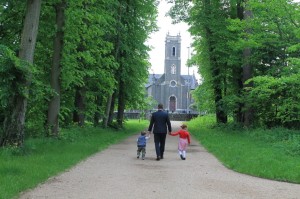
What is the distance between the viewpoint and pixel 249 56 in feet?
77.8

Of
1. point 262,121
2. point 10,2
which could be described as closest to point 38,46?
point 10,2

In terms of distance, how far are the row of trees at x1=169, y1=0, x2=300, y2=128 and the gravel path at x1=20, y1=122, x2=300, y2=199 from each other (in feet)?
28.3

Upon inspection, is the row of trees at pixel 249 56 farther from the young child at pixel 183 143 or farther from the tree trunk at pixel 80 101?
the tree trunk at pixel 80 101

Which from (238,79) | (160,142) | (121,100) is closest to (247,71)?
(238,79)

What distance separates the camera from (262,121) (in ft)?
79.7

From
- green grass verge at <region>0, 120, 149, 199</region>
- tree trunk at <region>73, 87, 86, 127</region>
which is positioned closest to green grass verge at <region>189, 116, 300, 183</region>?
green grass verge at <region>0, 120, 149, 199</region>

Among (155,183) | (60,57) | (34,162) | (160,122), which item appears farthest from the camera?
(60,57)

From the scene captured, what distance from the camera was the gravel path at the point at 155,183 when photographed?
23.4ft

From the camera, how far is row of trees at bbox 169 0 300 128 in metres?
19.2

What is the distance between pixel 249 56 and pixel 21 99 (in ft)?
49.1

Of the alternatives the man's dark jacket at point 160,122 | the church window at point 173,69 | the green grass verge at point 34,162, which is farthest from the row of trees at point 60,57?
the church window at point 173,69

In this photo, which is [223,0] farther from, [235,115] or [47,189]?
[47,189]

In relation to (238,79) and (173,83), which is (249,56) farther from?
(173,83)

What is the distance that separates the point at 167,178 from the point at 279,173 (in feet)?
8.45
